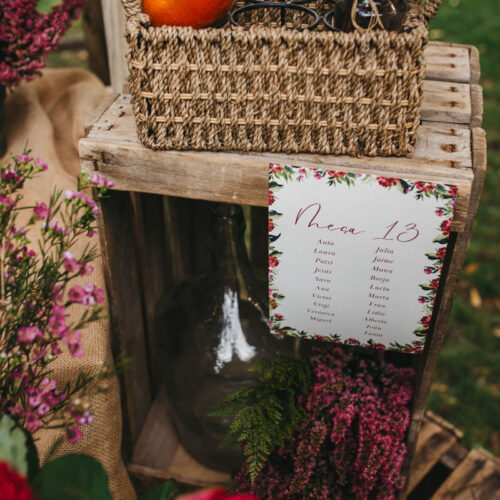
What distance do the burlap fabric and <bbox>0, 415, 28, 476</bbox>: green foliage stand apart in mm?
504

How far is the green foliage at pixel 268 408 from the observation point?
1.05 metres

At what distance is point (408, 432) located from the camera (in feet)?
3.79

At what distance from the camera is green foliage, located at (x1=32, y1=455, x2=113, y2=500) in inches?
20.6

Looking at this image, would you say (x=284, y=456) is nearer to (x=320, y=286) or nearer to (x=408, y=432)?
(x=408, y=432)

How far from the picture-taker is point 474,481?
1.36 metres

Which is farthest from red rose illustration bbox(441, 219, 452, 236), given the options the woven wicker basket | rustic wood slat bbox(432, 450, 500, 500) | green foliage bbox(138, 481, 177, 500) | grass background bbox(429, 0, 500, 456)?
grass background bbox(429, 0, 500, 456)

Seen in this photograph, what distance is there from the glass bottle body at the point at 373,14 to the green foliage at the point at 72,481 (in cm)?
67

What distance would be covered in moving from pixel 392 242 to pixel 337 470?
1.56 ft

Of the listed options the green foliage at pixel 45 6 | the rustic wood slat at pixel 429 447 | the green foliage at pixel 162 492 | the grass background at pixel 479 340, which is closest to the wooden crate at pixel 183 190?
the rustic wood slat at pixel 429 447

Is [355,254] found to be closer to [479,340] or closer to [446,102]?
[446,102]

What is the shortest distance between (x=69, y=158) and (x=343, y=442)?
35.1 inches

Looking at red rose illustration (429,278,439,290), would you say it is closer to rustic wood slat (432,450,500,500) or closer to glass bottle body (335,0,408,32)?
glass bottle body (335,0,408,32)

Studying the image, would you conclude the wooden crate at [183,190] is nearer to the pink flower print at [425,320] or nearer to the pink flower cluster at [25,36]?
the pink flower print at [425,320]

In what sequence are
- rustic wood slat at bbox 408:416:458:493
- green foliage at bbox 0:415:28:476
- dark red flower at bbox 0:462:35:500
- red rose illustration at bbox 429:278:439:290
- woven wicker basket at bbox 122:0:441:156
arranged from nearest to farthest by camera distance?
dark red flower at bbox 0:462:35:500 → green foliage at bbox 0:415:28:476 → woven wicker basket at bbox 122:0:441:156 → red rose illustration at bbox 429:278:439:290 → rustic wood slat at bbox 408:416:458:493
